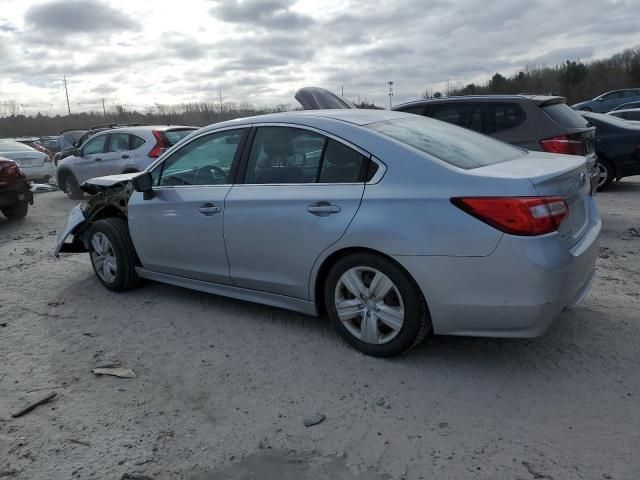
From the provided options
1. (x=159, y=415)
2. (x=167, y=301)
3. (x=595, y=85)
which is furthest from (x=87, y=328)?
(x=595, y=85)

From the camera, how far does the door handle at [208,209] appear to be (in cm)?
428

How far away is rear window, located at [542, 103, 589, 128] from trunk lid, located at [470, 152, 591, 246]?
3644mm

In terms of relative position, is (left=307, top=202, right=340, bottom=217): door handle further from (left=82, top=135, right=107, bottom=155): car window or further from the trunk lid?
(left=82, top=135, right=107, bottom=155): car window

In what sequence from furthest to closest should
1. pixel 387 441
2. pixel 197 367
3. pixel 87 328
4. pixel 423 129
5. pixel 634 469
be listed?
1. pixel 87 328
2. pixel 423 129
3. pixel 197 367
4. pixel 387 441
5. pixel 634 469

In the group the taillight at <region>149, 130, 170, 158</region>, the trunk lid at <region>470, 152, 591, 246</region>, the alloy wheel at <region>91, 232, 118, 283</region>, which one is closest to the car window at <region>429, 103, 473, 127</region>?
the trunk lid at <region>470, 152, 591, 246</region>

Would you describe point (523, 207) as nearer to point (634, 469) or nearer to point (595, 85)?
point (634, 469)

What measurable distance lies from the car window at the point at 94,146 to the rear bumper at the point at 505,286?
32.6 feet

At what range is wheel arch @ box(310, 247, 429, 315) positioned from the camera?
3.44 meters

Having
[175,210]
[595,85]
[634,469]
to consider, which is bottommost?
[634,469]

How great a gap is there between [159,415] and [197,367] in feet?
1.96

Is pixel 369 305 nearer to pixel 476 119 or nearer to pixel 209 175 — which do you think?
pixel 209 175

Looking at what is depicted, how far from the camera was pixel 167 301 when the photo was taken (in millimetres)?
5043

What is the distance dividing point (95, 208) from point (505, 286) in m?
4.08

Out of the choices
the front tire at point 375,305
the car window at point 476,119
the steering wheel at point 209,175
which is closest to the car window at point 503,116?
the car window at point 476,119
